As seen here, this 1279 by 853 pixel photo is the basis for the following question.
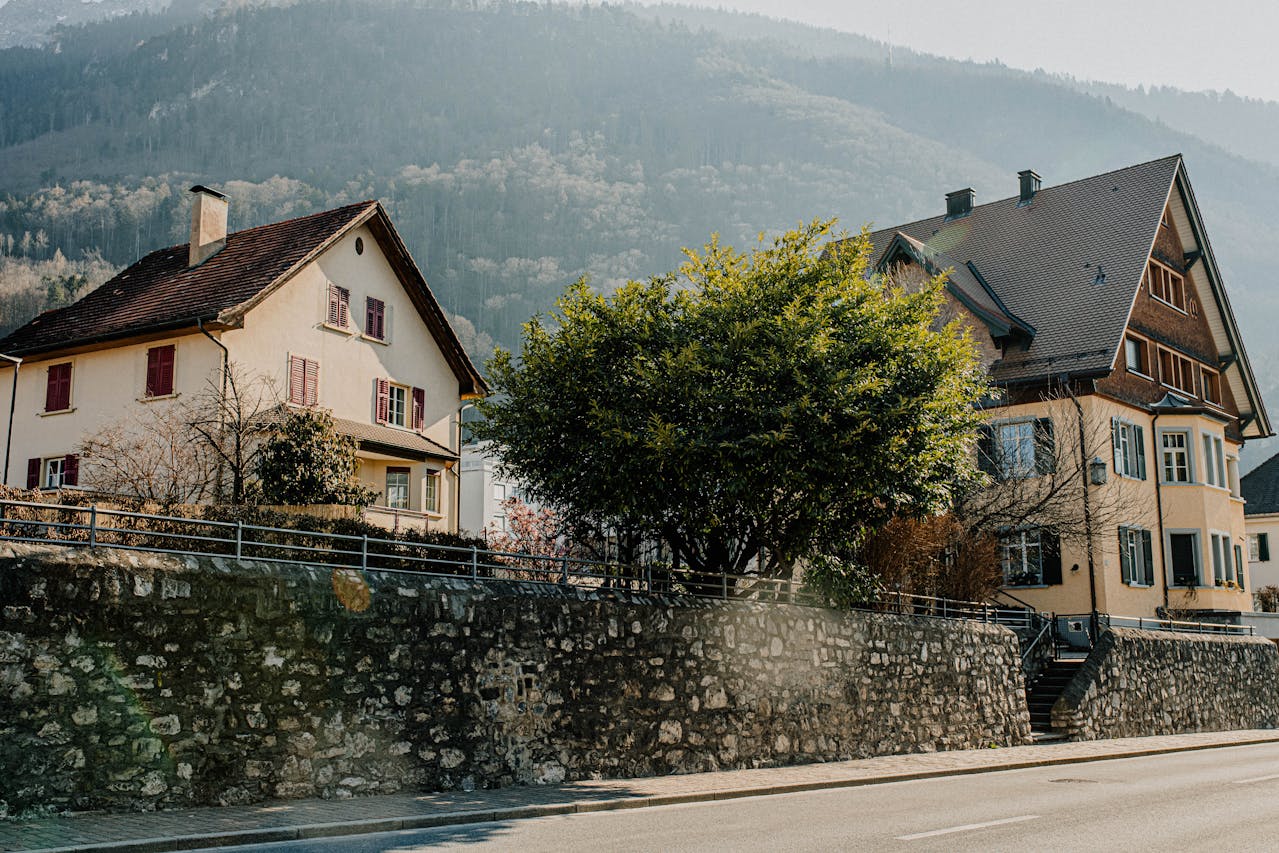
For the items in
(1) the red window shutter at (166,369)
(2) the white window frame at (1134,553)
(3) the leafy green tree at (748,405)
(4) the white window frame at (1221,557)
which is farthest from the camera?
(4) the white window frame at (1221,557)

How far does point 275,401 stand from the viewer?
29922 mm

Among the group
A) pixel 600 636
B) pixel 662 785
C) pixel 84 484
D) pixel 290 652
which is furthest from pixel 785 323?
pixel 84 484

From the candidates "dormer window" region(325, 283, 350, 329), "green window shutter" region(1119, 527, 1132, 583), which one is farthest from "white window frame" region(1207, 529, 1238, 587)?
"dormer window" region(325, 283, 350, 329)

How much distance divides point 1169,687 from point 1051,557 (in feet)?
17.8

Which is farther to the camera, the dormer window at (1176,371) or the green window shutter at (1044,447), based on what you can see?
the dormer window at (1176,371)

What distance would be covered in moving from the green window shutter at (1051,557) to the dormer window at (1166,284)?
978 centimetres

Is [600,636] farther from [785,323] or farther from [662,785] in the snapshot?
[785,323]

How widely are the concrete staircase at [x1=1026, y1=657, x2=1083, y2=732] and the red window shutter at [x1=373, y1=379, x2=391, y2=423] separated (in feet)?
61.1

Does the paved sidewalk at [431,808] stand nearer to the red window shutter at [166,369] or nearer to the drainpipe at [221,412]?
the drainpipe at [221,412]

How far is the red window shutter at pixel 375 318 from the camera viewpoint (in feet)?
111

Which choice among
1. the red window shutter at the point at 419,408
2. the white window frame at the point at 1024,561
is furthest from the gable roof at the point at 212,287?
the white window frame at the point at 1024,561

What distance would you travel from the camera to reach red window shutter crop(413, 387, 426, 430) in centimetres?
3509

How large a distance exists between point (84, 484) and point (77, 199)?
94632 millimetres

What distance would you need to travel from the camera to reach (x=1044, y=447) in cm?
3319
